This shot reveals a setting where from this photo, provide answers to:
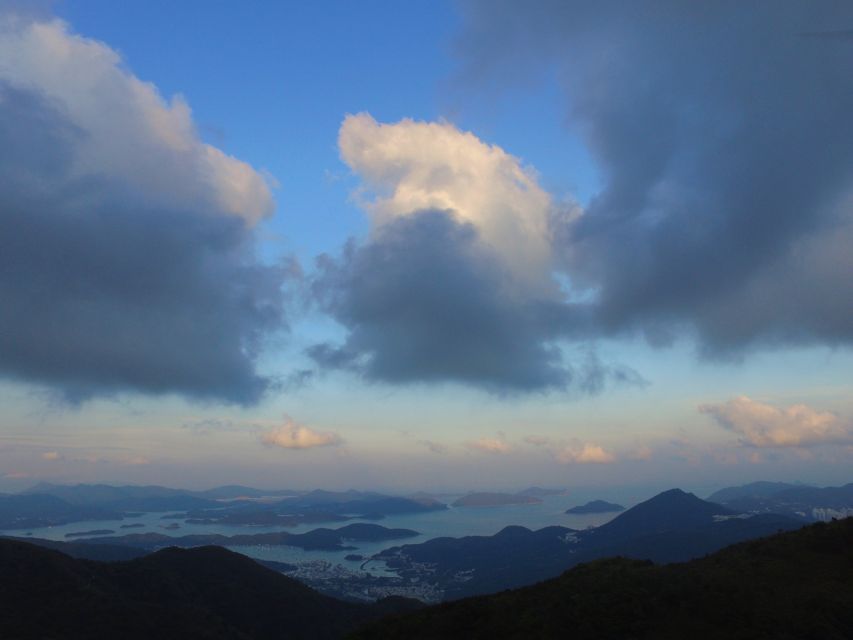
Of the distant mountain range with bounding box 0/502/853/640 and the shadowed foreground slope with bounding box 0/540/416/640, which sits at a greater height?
the distant mountain range with bounding box 0/502/853/640

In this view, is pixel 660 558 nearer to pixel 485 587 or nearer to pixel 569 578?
pixel 485 587

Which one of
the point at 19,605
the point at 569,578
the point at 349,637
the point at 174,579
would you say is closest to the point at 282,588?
the point at 174,579

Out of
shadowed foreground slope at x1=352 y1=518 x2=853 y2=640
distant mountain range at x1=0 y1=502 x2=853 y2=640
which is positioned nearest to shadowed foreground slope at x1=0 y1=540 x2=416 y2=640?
distant mountain range at x1=0 y1=502 x2=853 y2=640

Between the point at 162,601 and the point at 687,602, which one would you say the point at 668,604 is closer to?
the point at 687,602

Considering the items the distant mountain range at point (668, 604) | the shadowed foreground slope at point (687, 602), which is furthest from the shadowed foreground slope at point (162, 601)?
the shadowed foreground slope at point (687, 602)

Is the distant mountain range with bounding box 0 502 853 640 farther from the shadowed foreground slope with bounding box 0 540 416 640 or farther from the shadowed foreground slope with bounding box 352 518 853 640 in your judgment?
the shadowed foreground slope with bounding box 0 540 416 640

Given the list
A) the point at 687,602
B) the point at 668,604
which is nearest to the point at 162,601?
the point at 668,604
